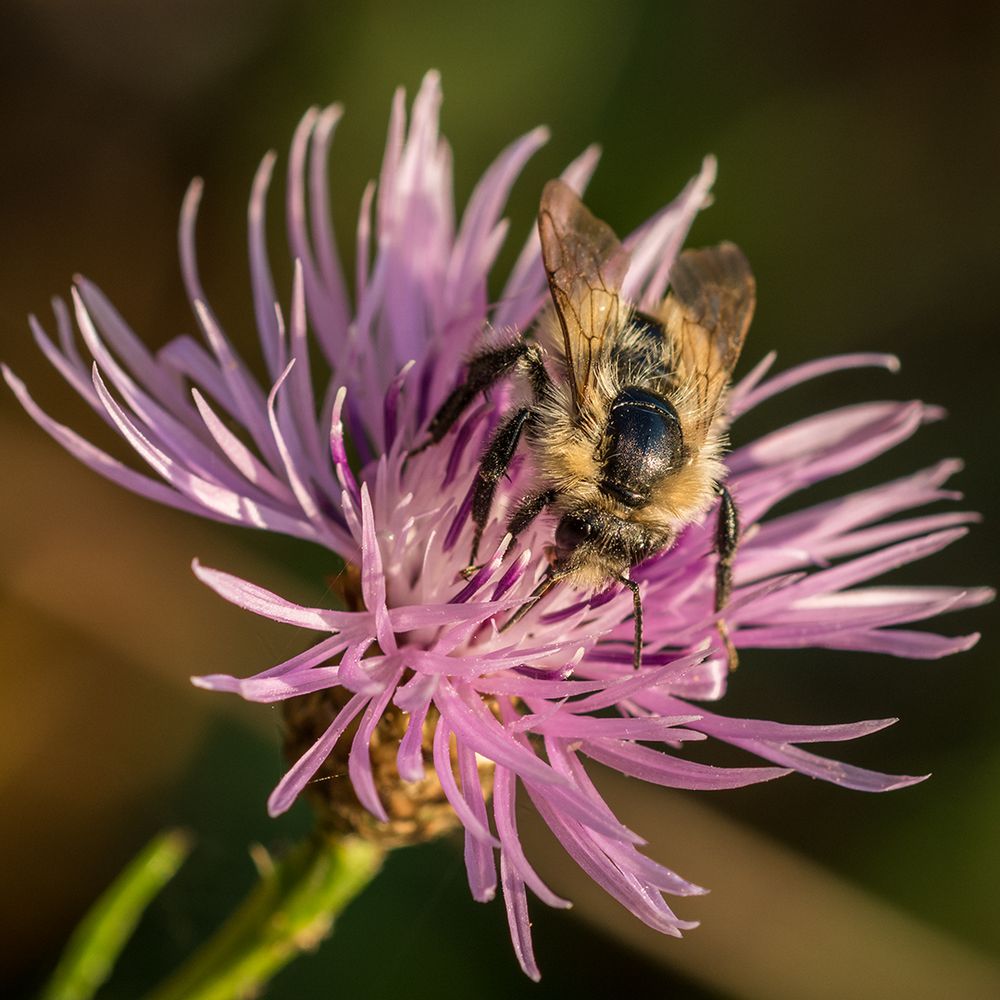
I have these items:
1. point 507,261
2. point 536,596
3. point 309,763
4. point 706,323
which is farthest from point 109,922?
point 507,261

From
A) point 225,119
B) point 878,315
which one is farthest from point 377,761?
point 878,315

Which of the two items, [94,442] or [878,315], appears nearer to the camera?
[94,442]

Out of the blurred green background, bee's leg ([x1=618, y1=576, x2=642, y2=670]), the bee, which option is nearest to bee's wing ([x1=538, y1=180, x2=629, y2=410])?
the bee

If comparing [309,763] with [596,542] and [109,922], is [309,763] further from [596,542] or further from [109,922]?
[109,922]

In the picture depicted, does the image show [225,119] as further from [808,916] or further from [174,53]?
[808,916]

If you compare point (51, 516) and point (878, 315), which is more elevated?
point (878, 315)

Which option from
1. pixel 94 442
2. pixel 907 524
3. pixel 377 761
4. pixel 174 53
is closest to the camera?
pixel 377 761

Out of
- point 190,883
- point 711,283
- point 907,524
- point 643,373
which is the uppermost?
point 711,283

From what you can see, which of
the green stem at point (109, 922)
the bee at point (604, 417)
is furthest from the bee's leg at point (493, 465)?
the green stem at point (109, 922)

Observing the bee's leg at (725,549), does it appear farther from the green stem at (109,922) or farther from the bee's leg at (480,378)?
the green stem at (109,922)
